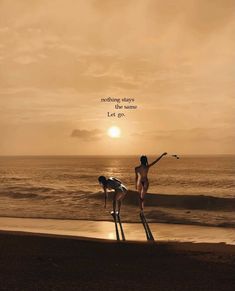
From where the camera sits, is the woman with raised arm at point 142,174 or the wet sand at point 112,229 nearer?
the woman with raised arm at point 142,174

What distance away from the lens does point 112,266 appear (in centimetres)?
791

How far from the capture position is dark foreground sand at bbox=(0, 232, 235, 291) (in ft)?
21.6

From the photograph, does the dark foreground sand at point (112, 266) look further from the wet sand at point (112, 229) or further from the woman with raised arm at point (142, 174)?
the wet sand at point (112, 229)

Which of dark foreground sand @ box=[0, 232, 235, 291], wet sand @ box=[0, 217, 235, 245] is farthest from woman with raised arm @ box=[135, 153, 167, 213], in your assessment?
wet sand @ box=[0, 217, 235, 245]

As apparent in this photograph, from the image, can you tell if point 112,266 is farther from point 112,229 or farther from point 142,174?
point 112,229

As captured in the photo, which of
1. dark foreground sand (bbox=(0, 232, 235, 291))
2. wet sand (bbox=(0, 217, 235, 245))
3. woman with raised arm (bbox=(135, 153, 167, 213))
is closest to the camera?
dark foreground sand (bbox=(0, 232, 235, 291))

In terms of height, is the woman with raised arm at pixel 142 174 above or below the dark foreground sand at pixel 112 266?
above

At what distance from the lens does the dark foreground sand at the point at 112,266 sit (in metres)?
6.57

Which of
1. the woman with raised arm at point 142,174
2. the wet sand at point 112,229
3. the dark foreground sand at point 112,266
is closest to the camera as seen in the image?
the dark foreground sand at point 112,266

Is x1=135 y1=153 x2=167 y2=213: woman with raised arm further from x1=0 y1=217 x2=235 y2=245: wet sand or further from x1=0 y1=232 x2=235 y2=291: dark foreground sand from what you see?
x1=0 y1=217 x2=235 y2=245: wet sand

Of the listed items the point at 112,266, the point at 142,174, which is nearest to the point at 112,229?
the point at 142,174

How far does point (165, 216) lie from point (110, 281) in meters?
13.6

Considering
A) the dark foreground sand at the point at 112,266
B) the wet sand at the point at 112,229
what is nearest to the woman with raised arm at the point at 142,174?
the dark foreground sand at the point at 112,266

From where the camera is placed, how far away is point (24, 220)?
17969 millimetres
